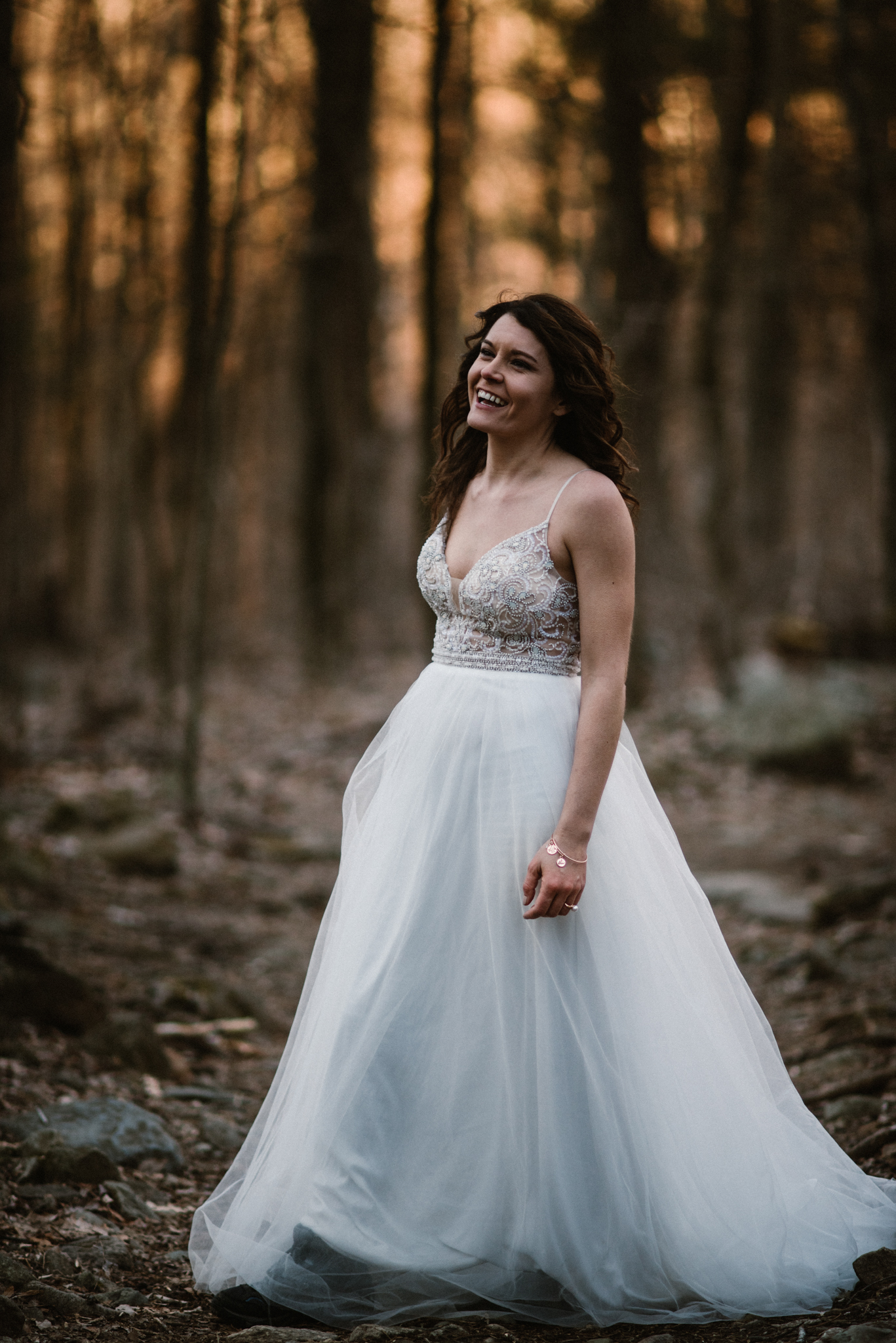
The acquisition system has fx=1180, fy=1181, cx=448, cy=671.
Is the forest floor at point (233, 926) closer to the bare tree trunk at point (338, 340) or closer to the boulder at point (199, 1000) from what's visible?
the boulder at point (199, 1000)

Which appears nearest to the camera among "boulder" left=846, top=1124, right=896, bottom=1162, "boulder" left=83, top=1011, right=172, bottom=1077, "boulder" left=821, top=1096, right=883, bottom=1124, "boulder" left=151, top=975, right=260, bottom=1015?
"boulder" left=846, top=1124, right=896, bottom=1162

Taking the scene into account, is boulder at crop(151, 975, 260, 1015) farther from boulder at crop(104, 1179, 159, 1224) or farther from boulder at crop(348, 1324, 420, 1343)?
boulder at crop(348, 1324, 420, 1343)

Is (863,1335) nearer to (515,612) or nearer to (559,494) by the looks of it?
(515,612)

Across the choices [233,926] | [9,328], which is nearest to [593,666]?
[233,926]

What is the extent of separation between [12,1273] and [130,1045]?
1.70 m

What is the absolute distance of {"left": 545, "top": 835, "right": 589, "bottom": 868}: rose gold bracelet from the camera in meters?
2.72

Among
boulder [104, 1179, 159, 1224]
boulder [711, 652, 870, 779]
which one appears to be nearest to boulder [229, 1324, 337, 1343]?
boulder [104, 1179, 159, 1224]

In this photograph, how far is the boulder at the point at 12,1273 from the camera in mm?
2875

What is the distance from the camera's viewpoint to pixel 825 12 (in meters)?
14.6

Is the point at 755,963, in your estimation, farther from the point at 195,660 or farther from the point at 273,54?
the point at 273,54

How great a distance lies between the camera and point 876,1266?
2840 mm

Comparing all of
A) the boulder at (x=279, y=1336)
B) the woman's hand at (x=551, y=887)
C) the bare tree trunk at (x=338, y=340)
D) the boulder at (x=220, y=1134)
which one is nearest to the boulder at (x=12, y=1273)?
the boulder at (x=279, y=1336)

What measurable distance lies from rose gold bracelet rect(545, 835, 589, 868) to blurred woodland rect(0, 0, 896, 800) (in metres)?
4.66

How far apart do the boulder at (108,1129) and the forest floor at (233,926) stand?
51 mm
